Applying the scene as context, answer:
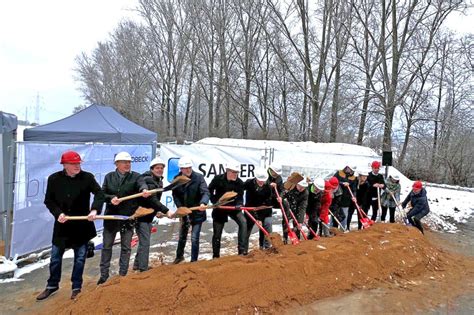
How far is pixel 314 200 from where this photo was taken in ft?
22.1

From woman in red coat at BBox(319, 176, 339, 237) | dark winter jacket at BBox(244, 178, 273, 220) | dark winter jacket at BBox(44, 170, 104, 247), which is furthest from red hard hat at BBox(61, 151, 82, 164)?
woman in red coat at BBox(319, 176, 339, 237)

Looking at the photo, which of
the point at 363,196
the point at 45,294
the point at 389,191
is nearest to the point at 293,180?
the point at 363,196

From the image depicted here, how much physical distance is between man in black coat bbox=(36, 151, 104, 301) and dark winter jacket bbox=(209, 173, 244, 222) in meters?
1.90

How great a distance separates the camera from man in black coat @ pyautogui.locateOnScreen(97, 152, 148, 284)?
455cm

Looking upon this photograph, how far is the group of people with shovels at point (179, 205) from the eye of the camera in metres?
4.30

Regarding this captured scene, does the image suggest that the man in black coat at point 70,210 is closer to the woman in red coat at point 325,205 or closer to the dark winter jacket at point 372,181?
the woman in red coat at point 325,205

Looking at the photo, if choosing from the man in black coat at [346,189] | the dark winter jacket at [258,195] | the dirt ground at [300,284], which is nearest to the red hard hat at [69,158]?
the dirt ground at [300,284]

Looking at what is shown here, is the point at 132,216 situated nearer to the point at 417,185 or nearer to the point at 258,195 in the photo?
the point at 258,195

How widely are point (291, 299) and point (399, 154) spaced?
1976cm

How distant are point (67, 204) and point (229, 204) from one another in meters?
2.44

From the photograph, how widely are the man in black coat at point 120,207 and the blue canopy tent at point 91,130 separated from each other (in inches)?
182

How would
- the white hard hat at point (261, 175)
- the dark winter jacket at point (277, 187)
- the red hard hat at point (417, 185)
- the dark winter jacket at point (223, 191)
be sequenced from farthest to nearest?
the red hard hat at point (417, 185) → the dark winter jacket at point (277, 187) → the white hard hat at point (261, 175) → the dark winter jacket at point (223, 191)

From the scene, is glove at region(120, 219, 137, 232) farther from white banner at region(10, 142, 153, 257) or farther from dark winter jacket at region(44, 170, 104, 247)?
white banner at region(10, 142, 153, 257)

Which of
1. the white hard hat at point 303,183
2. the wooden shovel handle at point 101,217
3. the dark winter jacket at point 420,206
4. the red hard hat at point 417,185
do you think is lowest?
the dark winter jacket at point 420,206
